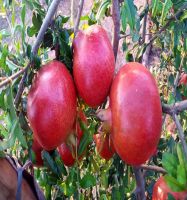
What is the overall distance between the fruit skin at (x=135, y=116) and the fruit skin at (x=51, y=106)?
0.08 m

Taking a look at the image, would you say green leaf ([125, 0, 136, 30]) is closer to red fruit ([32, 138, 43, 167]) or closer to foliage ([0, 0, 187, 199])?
foliage ([0, 0, 187, 199])

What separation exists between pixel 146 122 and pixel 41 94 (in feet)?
0.58

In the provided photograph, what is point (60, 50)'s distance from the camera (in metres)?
0.80

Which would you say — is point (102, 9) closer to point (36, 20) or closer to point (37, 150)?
point (36, 20)

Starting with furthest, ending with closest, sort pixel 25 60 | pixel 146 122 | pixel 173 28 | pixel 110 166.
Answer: pixel 110 166 < pixel 173 28 < pixel 25 60 < pixel 146 122

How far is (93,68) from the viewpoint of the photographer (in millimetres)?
744

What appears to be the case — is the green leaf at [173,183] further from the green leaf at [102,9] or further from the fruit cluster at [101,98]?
the green leaf at [102,9]

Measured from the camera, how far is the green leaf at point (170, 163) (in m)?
0.74

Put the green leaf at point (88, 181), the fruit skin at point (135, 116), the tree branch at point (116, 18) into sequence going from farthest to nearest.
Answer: the green leaf at point (88, 181) < the tree branch at point (116, 18) < the fruit skin at point (135, 116)

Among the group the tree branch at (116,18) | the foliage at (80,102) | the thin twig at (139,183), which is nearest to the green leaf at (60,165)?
the foliage at (80,102)

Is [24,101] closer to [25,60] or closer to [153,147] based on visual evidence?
[25,60]

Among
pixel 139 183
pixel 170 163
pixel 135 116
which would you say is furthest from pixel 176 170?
pixel 139 183

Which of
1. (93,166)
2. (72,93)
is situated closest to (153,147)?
(72,93)

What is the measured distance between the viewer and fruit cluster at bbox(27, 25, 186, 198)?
702 millimetres
